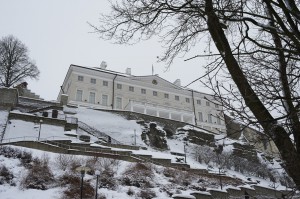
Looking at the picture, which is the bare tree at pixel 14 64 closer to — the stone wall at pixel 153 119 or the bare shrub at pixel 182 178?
the stone wall at pixel 153 119

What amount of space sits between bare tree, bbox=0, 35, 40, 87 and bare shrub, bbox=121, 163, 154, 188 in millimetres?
26484

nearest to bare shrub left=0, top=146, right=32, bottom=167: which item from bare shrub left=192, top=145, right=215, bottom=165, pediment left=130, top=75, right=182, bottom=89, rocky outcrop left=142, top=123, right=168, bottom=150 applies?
rocky outcrop left=142, top=123, right=168, bottom=150

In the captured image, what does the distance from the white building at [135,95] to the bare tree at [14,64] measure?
5.71 meters

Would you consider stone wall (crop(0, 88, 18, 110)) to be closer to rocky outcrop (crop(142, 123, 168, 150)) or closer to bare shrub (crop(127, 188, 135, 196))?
rocky outcrop (crop(142, 123, 168, 150))

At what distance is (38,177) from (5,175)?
5.86 ft

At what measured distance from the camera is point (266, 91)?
4.07m

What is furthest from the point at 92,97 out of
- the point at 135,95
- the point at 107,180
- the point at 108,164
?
the point at 107,180

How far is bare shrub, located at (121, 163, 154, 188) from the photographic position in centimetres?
2239

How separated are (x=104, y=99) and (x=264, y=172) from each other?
23.6 meters

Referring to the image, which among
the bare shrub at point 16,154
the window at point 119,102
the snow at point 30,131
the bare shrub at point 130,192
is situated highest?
the window at point 119,102

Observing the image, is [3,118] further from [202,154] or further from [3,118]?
[202,154]

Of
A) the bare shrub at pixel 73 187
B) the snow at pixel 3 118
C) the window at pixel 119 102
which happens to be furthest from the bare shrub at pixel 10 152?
the window at pixel 119 102

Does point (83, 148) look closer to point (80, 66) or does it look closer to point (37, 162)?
point (37, 162)

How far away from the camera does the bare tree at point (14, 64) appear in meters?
45.4
